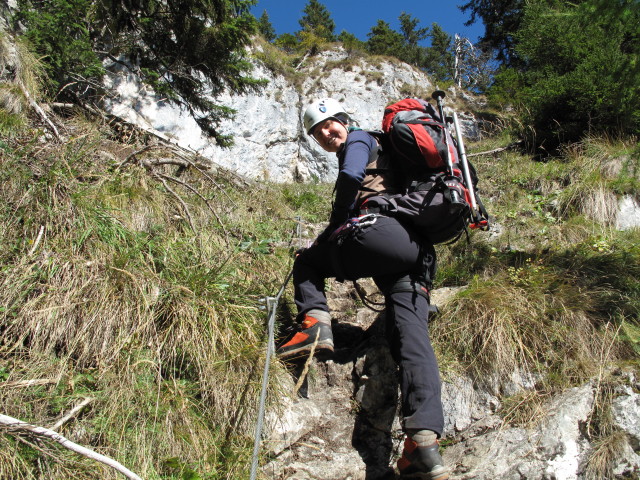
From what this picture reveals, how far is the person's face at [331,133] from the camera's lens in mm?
3121

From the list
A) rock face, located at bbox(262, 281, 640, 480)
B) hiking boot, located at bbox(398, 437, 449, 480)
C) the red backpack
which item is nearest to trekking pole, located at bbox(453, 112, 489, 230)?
the red backpack

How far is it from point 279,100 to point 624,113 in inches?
512

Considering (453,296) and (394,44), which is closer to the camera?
(453,296)

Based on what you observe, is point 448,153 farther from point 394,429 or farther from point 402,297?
point 394,429

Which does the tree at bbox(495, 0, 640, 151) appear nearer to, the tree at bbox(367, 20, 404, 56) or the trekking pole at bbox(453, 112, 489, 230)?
the trekking pole at bbox(453, 112, 489, 230)

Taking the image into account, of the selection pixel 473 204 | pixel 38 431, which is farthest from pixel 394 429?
pixel 38 431

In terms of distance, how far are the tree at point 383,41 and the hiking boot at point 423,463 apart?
2804 cm

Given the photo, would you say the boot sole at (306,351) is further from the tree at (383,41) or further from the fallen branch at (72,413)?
the tree at (383,41)

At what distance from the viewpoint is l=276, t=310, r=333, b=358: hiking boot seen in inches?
111

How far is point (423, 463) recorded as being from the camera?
213 cm

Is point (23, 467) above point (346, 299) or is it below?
below

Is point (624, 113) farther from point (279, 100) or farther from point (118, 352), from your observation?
point (279, 100)

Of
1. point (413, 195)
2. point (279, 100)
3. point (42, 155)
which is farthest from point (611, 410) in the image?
point (279, 100)

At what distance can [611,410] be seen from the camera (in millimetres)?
2475
